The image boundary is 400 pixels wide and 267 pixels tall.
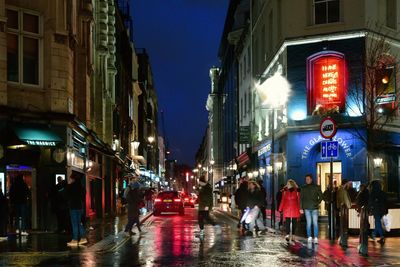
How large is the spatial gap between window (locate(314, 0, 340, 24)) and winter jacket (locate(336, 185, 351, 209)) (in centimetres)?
1499

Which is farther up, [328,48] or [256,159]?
[328,48]

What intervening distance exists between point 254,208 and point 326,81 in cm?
1143

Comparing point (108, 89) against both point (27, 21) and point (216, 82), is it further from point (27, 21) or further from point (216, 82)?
point (216, 82)

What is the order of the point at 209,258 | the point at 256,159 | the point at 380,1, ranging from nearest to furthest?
the point at 209,258
the point at 380,1
the point at 256,159

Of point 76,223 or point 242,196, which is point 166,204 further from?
point 76,223

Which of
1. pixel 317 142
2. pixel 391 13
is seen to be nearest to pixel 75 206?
pixel 317 142

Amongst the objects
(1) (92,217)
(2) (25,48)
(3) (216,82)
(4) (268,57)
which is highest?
(3) (216,82)

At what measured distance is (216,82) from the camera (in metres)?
97.2

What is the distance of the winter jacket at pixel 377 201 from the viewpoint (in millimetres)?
16953

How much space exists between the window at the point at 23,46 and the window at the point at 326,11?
1459 cm

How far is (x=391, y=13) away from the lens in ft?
102

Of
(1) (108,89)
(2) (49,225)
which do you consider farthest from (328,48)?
(2) (49,225)

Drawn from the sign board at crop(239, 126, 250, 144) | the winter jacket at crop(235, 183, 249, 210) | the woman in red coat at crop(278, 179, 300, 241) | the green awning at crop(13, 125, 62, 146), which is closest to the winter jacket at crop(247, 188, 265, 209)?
the winter jacket at crop(235, 183, 249, 210)

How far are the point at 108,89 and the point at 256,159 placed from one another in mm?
11674
